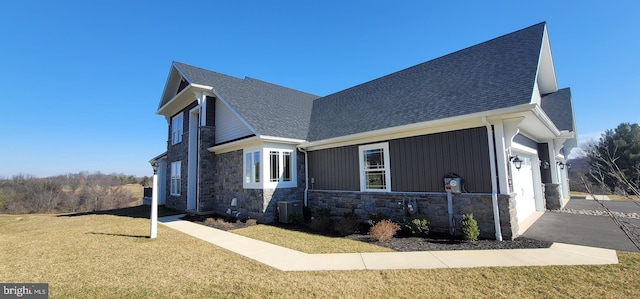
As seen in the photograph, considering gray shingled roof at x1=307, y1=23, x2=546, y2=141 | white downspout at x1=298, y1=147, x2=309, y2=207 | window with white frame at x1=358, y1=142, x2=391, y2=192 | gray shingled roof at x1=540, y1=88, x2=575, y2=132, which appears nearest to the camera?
gray shingled roof at x1=307, y1=23, x2=546, y2=141

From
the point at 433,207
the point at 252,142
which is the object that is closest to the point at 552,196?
the point at 433,207

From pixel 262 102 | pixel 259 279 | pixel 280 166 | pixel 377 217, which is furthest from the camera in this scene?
pixel 262 102

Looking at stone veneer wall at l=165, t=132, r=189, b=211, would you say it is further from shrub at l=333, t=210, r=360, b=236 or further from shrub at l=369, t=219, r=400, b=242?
shrub at l=369, t=219, r=400, b=242

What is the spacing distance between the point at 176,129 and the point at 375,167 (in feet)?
42.9

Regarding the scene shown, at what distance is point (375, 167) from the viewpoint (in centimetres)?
902

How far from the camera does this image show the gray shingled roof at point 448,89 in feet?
24.4

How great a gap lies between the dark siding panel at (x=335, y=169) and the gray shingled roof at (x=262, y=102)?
1488mm

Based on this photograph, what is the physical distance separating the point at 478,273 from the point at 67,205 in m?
44.2

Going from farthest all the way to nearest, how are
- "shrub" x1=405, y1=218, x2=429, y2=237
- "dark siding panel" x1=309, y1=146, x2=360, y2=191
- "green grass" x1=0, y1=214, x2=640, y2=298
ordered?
"dark siding panel" x1=309, y1=146, x2=360, y2=191
"shrub" x1=405, y1=218, x2=429, y2=237
"green grass" x1=0, y1=214, x2=640, y2=298

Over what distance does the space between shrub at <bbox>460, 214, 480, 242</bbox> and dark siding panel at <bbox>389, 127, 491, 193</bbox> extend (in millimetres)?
819

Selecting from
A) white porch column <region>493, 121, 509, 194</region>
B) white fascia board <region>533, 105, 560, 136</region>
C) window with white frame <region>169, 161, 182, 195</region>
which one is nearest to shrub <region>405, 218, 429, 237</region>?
white porch column <region>493, 121, 509, 194</region>

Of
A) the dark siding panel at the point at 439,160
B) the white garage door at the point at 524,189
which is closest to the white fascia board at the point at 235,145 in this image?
the dark siding panel at the point at 439,160

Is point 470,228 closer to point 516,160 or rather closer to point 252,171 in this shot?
point 516,160

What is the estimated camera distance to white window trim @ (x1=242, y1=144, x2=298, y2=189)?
10289 millimetres
